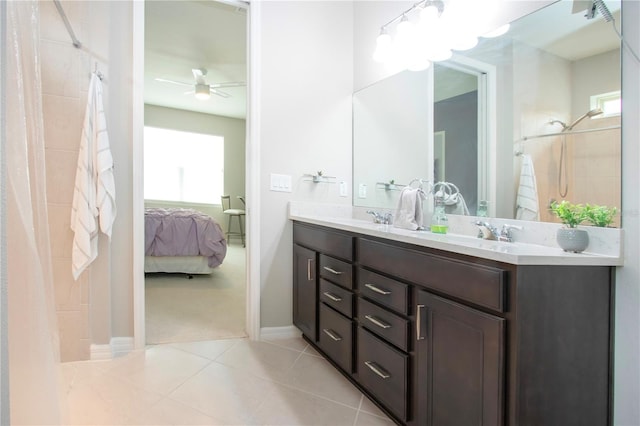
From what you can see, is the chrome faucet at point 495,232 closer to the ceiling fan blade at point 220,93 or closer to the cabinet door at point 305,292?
the cabinet door at point 305,292

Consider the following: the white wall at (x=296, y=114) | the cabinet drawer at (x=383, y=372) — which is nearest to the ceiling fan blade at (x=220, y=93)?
the white wall at (x=296, y=114)

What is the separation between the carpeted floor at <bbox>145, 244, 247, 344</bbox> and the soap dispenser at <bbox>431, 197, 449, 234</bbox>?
163cm

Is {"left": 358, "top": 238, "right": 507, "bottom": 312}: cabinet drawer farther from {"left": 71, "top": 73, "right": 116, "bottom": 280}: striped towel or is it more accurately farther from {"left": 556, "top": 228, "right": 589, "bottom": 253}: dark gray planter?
{"left": 71, "top": 73, "right": 116, "bottom": 280}: striped towel

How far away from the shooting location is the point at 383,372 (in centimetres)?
165

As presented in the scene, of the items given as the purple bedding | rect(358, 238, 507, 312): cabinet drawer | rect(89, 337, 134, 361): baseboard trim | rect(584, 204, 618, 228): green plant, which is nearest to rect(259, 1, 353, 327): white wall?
rect(89, 337, 134, 361): baseboard trim

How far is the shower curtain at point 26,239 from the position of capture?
64 cm

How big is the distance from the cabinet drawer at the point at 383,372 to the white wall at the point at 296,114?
105 centimetres

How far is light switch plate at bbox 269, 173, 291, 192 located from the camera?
2.72 metres

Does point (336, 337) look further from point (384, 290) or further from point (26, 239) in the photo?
point (26, 239)

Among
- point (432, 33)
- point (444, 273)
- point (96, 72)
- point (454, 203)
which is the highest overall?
point (432, 33)

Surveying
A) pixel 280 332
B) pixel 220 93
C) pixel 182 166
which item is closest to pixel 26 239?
pixel 280 332

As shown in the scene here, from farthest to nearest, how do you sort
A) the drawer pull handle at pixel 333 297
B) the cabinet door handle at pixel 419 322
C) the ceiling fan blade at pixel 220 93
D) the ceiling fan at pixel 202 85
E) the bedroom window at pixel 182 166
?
the bedroom window at pixel 182 166 → the ceiling fan blade at pixel 220 93 → the ceiling fan at pixel 202 85 → the drawer pull handle at pixel 333 297 → the cabinet door handle at pixel 419 322

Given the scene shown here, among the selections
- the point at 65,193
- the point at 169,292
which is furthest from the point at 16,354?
the point at 169,292

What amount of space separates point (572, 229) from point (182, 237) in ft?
13.1
